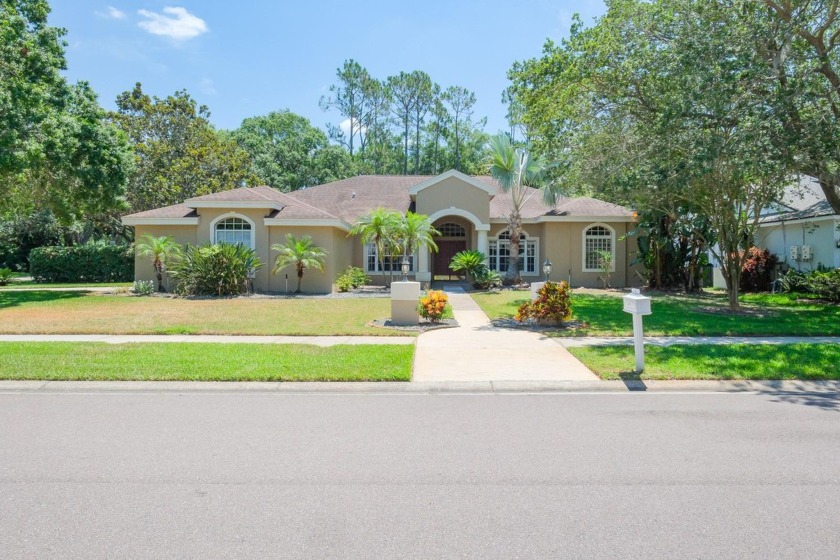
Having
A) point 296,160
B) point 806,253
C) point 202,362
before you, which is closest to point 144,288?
point 202,362

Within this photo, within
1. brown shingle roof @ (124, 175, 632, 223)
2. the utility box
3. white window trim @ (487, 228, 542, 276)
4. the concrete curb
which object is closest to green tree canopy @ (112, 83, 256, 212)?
brown shingle roof @ (124, 175, 632, 223)

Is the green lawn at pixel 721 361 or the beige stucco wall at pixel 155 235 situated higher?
the beige stucco wall at pixel 155 235

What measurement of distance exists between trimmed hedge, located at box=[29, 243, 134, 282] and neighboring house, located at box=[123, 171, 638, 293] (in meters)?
10.4

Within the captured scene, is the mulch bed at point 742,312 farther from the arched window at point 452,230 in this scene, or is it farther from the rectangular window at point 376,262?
the arched window at point 452,230

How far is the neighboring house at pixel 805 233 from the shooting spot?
2136cm

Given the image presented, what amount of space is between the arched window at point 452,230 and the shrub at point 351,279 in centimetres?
610

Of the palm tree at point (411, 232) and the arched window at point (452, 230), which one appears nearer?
the palm tree at point (411, 232)

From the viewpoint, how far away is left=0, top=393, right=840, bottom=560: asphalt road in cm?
363

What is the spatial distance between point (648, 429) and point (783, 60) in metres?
11.6

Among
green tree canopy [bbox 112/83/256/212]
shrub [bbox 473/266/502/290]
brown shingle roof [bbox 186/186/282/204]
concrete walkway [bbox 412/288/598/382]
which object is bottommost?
concrete walkway [bbox 412/288/598/382]

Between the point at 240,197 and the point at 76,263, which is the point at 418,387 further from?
the point at 76,263

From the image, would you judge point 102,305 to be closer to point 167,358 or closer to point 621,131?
point 167,358

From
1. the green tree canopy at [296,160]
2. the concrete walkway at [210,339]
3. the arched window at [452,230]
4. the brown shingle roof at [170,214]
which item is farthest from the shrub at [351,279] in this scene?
the green tree canopy at [296,160]

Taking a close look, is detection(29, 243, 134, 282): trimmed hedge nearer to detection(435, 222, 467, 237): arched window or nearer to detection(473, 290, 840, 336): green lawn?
detection(435, 222, 467, 237): arched window
